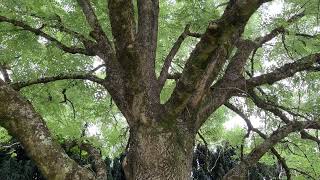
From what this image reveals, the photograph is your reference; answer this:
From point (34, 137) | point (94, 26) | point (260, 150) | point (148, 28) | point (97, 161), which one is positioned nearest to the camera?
point (34, 137)

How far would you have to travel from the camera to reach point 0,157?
7.80 metres

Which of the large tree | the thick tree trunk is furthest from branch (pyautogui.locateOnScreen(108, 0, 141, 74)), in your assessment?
the thick tree trunk

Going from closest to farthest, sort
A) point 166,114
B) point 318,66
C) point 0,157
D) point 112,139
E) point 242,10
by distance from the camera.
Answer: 1. point 242,10
2. point 166,114
3. point 318,66
4. point 112,139
5. point 0,157

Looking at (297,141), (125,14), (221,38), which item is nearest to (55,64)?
(125,14)

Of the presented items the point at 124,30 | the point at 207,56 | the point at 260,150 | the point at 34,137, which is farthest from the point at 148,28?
the point at 34,137

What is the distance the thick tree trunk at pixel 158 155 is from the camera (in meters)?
3.67

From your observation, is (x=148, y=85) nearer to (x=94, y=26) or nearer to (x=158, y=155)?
(x=158, y=155)

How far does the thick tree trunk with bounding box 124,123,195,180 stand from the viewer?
3668 millimetres

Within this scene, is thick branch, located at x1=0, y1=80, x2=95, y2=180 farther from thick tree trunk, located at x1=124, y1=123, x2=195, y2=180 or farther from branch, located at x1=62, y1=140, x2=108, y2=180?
thick tree trunk, located at x1=124, y1=123, x2=195, y2=180

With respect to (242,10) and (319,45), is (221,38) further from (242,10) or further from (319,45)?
(319,45)

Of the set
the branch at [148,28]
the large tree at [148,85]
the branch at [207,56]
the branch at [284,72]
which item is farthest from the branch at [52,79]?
the branch at [284,72]

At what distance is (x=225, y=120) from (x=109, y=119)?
247 cm

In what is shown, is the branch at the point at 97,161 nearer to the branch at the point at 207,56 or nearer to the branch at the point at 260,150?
the branch at the point at 207,56

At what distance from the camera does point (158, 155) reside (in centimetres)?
371
